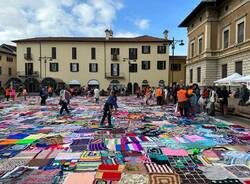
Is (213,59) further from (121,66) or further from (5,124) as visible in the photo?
(5,124)

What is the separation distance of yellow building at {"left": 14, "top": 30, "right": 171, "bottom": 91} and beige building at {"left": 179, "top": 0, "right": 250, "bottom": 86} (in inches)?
496

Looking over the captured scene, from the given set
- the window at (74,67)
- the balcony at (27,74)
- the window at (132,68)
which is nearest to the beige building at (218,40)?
the window at (132,68)

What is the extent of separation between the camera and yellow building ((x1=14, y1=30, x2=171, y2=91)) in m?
55.2

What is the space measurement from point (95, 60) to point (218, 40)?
27217mm

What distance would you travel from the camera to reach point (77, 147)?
25.6 feet

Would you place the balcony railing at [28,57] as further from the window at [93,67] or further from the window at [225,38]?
the window at [225,38]

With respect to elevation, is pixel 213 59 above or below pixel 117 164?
above

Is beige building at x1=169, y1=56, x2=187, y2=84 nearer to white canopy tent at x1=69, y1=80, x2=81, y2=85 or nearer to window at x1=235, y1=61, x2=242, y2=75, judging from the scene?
white canopy tent at x1=69, y1=80, x2=81, y2=85

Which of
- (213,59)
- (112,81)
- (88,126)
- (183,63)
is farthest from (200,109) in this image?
(183,63)

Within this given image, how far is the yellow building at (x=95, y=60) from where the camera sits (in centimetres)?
5516

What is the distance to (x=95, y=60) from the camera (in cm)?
5531

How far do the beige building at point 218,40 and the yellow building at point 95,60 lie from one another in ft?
41.3

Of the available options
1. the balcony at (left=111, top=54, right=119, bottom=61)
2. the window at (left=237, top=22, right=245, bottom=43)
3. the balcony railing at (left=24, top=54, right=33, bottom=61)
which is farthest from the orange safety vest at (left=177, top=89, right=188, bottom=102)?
the balcony railing at (left=24, top=54, right=33, bottom=61)

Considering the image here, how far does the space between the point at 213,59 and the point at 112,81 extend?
81.5ft
